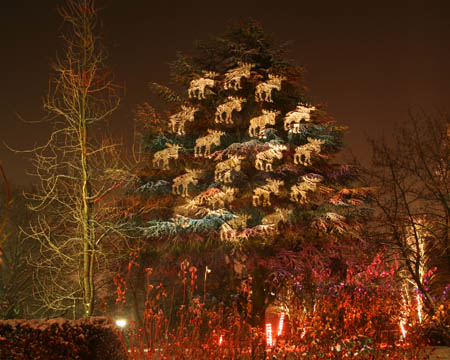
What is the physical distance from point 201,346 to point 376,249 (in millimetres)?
8494

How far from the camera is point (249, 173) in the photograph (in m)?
15.1

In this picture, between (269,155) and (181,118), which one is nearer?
(269,155)

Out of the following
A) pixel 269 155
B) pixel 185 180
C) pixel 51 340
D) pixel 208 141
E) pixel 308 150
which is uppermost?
→ pixel 208 141

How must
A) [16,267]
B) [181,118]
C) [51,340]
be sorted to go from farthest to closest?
[16,267], [181,118], [51,340]

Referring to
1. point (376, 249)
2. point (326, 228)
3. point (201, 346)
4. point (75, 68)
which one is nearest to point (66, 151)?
point (75, 68)

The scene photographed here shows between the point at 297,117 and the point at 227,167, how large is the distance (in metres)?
2.62

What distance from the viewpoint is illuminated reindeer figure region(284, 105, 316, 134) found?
14.3 metres

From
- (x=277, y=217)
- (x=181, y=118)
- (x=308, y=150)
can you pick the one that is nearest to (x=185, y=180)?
(x=181, y=118)

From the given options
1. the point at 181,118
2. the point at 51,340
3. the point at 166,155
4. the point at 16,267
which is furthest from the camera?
the point at 16,267

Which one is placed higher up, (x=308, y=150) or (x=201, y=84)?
(x=201, y=84)

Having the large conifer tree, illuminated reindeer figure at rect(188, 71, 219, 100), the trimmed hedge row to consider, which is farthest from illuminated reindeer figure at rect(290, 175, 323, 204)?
the trimmed hedge row

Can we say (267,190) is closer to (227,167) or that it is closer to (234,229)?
(227,167)

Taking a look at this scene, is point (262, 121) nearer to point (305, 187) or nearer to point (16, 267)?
point (305, 187)

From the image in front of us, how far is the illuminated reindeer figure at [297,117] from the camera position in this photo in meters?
14.3
